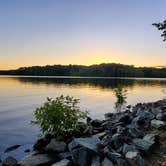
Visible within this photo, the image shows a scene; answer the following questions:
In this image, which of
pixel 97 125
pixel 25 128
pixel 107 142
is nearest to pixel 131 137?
pixel 107 142

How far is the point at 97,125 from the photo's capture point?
944 inches

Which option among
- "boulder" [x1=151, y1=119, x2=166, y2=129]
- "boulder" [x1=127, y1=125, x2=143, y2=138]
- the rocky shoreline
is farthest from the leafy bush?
"boulder" [x1=151, y1=119, x2=166, y2=129]

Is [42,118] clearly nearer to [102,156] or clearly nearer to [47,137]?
[47,137]

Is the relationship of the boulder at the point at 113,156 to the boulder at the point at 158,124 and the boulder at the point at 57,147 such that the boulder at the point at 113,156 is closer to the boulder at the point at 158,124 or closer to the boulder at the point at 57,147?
the boulder at the point at 57,147

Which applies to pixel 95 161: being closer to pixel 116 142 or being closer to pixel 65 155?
pixel 116 142

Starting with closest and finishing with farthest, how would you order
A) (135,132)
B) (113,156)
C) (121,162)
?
(121,162)
(113,156)
(135,132)

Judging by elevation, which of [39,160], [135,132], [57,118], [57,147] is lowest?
[39,160]

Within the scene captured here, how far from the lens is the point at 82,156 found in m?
12.1

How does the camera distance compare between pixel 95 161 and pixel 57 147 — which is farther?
pixel 57 147

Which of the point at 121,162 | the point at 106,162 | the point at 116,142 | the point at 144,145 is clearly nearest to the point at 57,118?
the point at 116,142

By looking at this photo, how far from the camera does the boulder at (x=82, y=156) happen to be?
12031mm

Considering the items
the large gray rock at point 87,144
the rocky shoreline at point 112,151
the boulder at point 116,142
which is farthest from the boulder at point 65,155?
the boulder at point 116,142

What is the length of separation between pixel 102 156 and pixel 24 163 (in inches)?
154

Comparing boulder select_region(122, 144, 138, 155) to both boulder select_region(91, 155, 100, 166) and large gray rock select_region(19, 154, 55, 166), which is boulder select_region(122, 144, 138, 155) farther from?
large gray rock select_region(19, 154, 55, 166)
